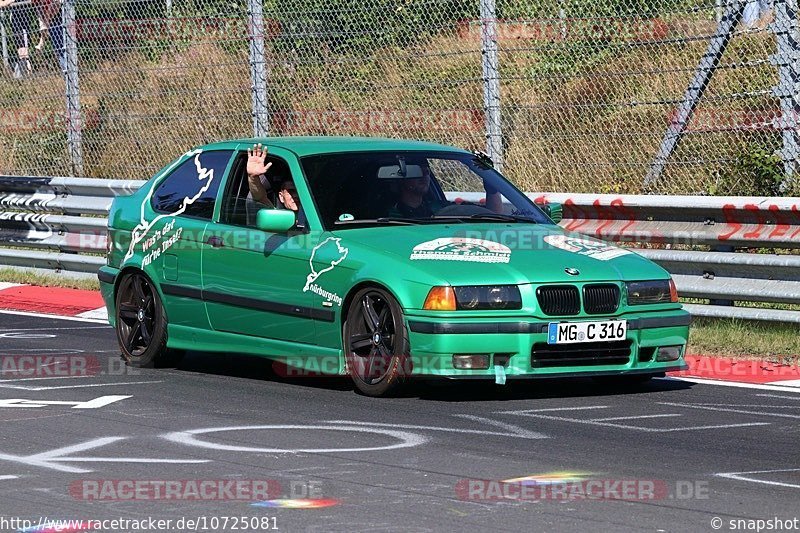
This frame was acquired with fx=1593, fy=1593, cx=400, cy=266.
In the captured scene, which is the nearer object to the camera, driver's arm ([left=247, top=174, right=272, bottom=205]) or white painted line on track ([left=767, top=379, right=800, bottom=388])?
white painted line on track ([left=767, top=379, right=800, bottom=388])

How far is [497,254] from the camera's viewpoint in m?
8.72

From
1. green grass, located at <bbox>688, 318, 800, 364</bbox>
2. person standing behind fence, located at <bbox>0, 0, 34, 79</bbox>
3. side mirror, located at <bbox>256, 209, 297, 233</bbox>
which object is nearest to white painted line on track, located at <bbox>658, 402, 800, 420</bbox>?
green grass, located at <bbox>688, 318, 800, 364</bbox>

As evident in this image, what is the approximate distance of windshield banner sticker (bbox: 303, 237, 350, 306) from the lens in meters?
8.94

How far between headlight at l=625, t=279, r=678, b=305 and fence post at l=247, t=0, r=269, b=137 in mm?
7072

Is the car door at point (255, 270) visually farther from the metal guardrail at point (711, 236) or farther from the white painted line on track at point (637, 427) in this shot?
the white painted line on track at point (637, 427)

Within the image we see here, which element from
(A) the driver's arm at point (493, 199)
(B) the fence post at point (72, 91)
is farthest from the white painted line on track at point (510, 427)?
(B) the fence post at point (72, 91)

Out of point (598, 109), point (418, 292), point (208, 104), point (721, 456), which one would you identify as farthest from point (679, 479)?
point (208, 104)

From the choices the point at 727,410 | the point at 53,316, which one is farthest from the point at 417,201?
the point at 53,316

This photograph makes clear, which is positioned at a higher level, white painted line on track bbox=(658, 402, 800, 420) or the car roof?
the car roof

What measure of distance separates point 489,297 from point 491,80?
17.0ft

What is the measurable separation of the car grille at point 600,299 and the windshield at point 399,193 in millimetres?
1111

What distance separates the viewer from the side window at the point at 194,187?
10172 millimetres

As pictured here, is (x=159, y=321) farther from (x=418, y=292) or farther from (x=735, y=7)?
(x=735, y=7)
